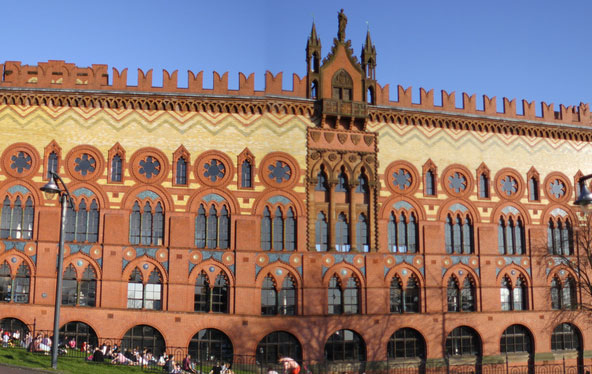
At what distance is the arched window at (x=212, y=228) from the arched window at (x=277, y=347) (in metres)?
5.58

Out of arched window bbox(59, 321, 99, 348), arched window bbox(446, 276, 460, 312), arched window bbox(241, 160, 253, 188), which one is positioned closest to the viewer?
arched window bbox(59, 321, 99, 348)

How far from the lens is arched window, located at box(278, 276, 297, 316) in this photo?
3497 centimetres

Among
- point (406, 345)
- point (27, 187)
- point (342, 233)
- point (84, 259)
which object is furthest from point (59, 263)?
point (406, 345)

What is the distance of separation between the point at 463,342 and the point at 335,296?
27.3 feet

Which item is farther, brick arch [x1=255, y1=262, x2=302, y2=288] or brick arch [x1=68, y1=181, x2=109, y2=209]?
brick arch [x1=255, y1=262, x2=302, y2=288]

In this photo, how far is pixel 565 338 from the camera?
39438mm

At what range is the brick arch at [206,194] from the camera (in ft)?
115

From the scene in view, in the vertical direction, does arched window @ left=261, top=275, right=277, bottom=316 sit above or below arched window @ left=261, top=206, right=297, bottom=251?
below

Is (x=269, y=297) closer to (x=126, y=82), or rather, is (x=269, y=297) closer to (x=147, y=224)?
(x=147, y=224)

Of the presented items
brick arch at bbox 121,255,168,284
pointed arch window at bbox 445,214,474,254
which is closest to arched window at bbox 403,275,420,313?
pointed arch window at bbox 445,214,474,254

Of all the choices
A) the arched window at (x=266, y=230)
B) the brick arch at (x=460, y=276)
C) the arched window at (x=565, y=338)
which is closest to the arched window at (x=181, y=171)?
the arched window at (x=266, y=230)

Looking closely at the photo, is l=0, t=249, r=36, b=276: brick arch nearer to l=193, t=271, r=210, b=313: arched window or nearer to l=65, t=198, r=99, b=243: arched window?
l=65, t=198, r=99, b=243: arched window

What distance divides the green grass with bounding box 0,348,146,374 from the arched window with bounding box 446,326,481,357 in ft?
60.0

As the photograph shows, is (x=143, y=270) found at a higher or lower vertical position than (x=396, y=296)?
higher
